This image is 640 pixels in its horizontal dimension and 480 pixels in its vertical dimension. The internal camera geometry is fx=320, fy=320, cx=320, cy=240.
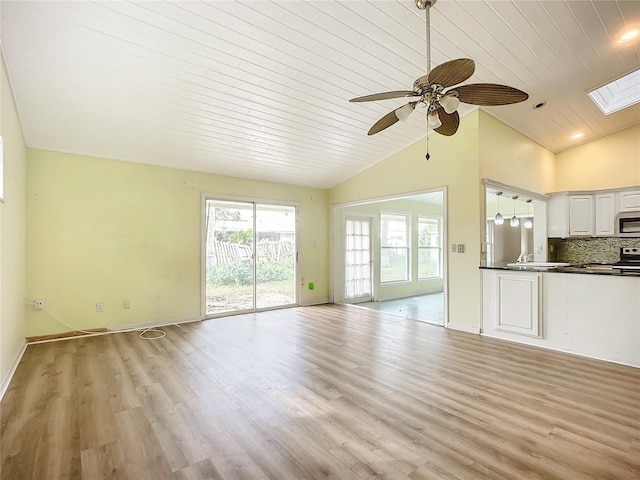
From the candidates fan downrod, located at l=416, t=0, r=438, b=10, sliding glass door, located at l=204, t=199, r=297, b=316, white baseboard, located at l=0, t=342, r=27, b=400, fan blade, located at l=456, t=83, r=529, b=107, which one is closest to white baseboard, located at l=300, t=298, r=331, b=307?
sliding glass door, located at l=204, t=199, r=297, b=316

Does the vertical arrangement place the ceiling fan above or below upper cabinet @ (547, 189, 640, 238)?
above

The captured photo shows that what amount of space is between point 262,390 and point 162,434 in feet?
2.81

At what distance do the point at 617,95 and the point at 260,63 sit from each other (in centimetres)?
536

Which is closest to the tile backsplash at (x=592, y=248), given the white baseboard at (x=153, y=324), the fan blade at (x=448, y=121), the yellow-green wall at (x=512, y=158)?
the yellow-green wall at (x=512, y=158)

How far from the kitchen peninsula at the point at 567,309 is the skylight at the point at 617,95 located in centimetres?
265

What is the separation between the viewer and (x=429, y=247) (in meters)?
8.85

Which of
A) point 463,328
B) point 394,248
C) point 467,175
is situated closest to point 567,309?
point 463,328

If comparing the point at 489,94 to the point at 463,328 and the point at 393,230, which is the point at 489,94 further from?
the point at 393,230

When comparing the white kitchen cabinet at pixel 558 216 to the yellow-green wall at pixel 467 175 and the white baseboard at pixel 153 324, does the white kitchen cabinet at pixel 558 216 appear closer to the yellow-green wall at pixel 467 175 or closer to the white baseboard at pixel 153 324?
the yellow-green wall at pixel 467 175

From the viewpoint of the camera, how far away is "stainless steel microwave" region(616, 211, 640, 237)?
5336 millimetres

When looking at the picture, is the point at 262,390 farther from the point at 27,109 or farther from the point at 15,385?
the point at 27,109

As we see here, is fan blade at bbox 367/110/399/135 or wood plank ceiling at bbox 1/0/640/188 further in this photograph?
fan blade at bbox 367/110/399/135

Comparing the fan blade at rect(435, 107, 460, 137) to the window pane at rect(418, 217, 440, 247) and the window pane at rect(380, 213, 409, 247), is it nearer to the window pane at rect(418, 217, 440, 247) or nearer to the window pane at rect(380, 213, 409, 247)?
the window pane at rect(380, 213, 409, 247)

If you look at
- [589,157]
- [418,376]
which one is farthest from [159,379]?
[589,157]
